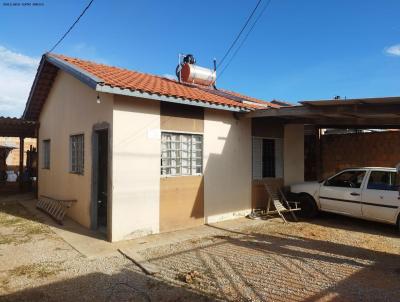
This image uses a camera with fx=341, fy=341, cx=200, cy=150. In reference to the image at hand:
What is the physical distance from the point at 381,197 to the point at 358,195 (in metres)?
0.54

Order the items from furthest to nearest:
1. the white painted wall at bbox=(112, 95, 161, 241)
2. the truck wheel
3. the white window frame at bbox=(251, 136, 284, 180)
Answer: the white window frame at bbox=(251, 136, 284, 180)
the truck wheel
the white painted wall at bbox=(112, 95, 161, 241)

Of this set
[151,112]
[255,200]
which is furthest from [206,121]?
[255,200]

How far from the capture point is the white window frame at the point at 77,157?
865 centimetres

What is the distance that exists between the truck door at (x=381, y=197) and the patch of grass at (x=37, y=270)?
6720 mm

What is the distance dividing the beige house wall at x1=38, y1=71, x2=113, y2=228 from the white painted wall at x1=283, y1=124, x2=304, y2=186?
603cm

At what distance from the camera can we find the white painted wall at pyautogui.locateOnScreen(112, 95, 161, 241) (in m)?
7.05

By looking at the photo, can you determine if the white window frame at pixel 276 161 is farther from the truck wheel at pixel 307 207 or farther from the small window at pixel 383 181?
the small window at pixel 383 181

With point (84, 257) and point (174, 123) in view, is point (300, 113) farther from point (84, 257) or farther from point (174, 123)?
point (84, 257)

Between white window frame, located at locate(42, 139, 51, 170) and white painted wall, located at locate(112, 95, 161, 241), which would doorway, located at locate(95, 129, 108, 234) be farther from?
white window frame, located at locate(42, 139, 51, 170)

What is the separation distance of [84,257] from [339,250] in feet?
15.4

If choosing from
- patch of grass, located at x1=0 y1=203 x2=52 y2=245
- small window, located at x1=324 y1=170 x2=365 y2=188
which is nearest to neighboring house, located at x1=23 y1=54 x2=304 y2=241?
patch of grass, located at x1=0 y1=203 x2=52 y2=245

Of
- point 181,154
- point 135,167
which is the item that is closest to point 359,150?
point 181,154

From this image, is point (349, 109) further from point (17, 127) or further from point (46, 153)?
point (17, 127)

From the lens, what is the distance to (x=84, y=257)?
5953mm
